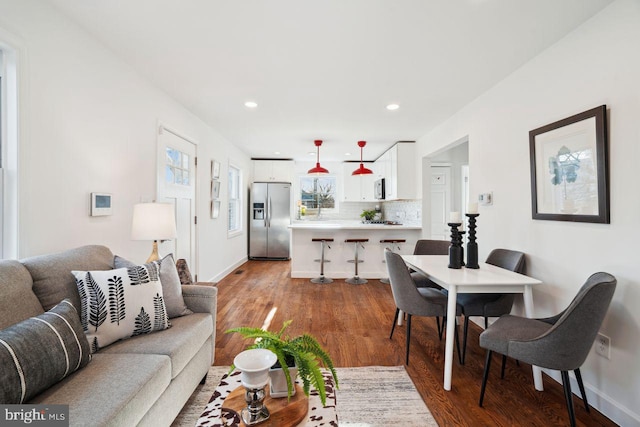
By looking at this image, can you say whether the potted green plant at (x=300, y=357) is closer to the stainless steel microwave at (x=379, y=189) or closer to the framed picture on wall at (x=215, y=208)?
the framed picture on wall at (x=215, y=208)

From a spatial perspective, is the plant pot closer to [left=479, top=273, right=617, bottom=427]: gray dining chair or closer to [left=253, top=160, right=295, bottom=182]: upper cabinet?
[left=479, top=273, right=617, bottom=427]: gray dining chair

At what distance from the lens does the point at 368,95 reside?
3.16 metres

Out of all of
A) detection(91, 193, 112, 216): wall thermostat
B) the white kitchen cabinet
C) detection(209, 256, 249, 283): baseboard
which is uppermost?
the white kitchen cabinet

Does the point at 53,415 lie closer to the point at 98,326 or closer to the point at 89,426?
the point at 89,426

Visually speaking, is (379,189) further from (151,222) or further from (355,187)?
(151,222)

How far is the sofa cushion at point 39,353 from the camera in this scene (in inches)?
38.4

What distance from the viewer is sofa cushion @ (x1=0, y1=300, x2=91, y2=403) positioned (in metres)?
0.98

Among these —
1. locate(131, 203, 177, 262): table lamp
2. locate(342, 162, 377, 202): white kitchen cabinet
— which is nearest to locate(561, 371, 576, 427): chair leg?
locate(131, 203, 177, 262): table lamp

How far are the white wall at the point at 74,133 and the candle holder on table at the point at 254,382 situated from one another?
1.56 m

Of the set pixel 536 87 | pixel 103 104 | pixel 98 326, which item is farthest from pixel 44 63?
pixel 536 87

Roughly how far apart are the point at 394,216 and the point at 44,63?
593 cm

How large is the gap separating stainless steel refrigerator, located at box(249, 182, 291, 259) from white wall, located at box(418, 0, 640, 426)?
15.6ft

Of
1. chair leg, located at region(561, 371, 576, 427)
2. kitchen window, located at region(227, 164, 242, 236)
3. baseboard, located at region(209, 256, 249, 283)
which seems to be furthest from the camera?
kitchen window, located at region(227, 164, 242, 236)

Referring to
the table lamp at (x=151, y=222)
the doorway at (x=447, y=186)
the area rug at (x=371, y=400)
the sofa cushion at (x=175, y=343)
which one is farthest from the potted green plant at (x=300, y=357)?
the doorway at (x=447, y=186)
